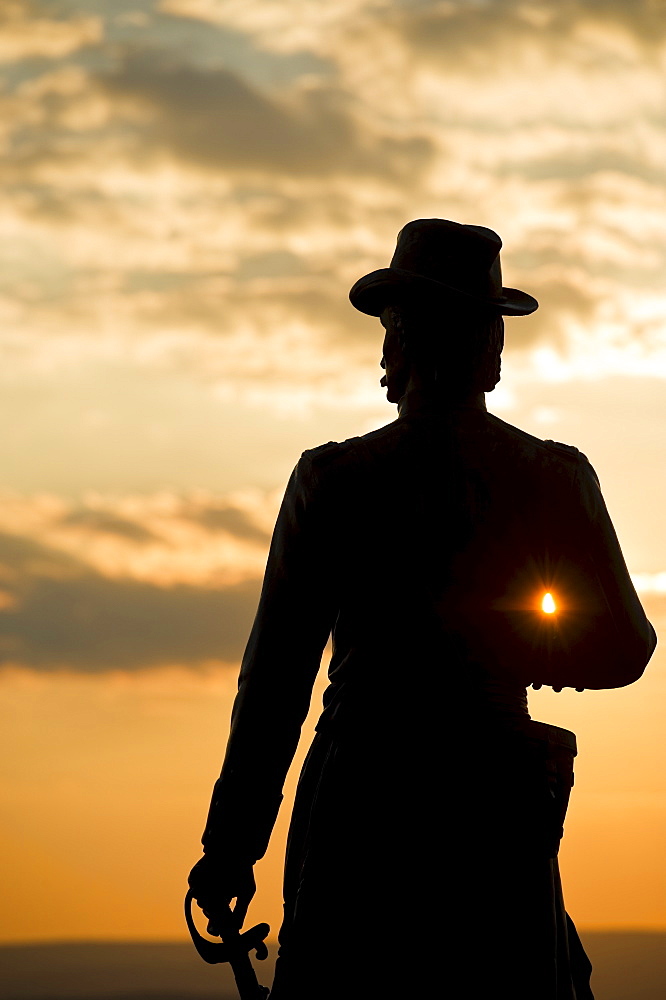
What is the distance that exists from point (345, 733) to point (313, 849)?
555mm

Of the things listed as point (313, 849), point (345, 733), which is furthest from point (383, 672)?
point (313, 849)

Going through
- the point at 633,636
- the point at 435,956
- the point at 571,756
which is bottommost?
the point at 435,956

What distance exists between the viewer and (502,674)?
23.4 feet

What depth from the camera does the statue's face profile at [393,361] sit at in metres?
7.63

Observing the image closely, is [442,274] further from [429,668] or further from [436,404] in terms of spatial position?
[429,668]

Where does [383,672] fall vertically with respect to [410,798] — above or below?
above

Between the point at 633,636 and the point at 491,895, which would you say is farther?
the point at 633,636

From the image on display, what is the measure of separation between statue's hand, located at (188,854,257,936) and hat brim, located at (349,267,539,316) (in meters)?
2.88

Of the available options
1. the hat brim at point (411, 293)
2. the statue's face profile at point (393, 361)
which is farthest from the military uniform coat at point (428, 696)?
the hat brim at point (411, 293)

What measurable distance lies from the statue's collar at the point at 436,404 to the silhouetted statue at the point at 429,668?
0.01 meters

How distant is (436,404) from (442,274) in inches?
26.1

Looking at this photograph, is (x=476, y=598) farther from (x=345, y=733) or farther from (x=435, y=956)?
(x=435, y=956)

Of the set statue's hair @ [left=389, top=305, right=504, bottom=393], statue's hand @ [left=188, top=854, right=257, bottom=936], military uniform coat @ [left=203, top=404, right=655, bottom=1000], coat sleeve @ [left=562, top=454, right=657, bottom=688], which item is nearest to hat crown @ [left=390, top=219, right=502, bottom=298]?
statue's hair @ [left=389, top=305, right=504, bottom=393]

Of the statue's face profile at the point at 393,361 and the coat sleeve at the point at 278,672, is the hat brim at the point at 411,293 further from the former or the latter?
the coat sleeve at the point at 278,672
